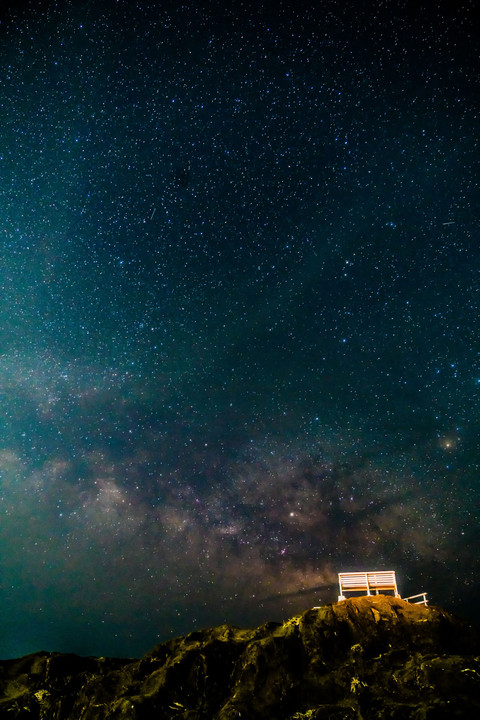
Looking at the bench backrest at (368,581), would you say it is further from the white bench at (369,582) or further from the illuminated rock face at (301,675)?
the illuminated rock face at (301,675)

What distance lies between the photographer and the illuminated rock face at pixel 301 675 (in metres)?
12.7

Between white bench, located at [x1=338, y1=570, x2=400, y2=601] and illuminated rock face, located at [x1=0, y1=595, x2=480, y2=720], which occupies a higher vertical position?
white bench, located at [x1=338, y1=570, x2=400, y2=601]

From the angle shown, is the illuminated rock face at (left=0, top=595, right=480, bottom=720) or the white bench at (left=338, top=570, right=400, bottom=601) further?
the white bench at (left=338, top=570, right=400, bottom=601)

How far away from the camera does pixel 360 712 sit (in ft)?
42.1

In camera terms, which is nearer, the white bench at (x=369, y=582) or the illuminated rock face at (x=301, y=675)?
the illuminated rock face at (x=301, y=675)

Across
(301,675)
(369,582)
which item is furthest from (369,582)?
(301,675)

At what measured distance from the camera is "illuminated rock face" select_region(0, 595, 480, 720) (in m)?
12.7

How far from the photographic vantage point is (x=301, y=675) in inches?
613

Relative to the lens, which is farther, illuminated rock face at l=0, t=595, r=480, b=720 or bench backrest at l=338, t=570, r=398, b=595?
bench backrest at l=338, t=570, r=398, b=595

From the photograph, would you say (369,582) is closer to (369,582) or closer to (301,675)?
(369,582)

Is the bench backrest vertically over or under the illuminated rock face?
over

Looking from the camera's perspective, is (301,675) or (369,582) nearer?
(301,675)

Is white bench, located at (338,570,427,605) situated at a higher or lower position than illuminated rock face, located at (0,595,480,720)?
higher

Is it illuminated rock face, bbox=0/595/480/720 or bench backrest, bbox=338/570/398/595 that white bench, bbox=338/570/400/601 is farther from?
illuminated rock face, bbox=0/595/480/720
